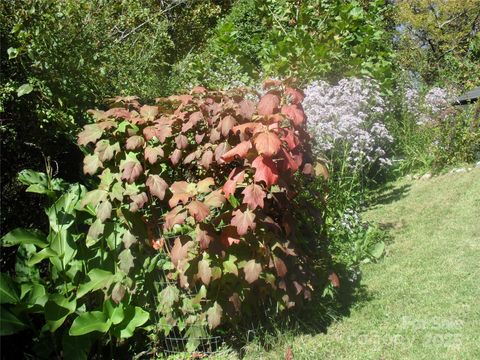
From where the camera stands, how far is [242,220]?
9.32 feet

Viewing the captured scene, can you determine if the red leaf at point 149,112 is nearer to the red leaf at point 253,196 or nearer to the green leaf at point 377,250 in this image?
the red leaf at point 253,196

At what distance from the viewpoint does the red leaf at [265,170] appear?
108 inches

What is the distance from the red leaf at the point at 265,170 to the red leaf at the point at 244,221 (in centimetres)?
22

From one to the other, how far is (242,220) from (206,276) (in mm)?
400

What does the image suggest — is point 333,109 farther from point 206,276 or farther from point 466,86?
point 466,86

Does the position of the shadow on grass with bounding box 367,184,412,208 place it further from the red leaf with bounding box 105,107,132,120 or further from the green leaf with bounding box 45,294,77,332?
the green leaf with bounding box 45,294,77,332

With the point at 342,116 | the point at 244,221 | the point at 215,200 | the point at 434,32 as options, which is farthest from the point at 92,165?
the point at 434,32

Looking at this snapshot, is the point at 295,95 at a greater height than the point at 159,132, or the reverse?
the point at 159,132

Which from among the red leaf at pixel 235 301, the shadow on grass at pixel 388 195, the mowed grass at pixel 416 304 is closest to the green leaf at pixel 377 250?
the mowed grass at pixel 416 304

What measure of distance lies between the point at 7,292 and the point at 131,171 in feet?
3.38

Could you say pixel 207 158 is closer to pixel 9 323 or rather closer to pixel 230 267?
pixel 230 267

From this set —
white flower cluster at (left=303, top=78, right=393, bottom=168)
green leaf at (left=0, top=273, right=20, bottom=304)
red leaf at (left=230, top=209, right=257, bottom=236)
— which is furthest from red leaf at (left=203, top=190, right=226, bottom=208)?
white flower cluster at (left=303, top=78, right=393, bottom=168)

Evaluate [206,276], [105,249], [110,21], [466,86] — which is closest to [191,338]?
[206,276]

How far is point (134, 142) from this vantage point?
3092 millimetres
